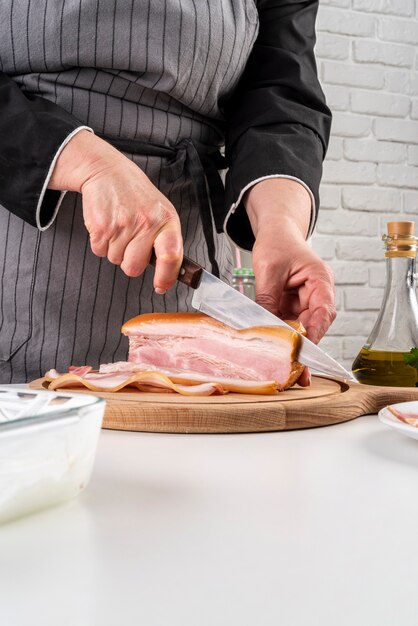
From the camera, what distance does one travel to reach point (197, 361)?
1.06 m

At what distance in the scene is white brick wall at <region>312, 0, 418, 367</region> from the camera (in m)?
2.84

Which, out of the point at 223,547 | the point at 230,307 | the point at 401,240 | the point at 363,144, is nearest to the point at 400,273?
the point at 401,240

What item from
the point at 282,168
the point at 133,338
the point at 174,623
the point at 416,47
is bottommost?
the point at 174,623

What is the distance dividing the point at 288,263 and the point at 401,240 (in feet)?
0.57

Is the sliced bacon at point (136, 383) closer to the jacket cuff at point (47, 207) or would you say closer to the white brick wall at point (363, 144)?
the jacket cuff at point (47, 207)

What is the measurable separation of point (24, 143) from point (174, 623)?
0.80 metres

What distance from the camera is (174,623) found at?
334 millimetres

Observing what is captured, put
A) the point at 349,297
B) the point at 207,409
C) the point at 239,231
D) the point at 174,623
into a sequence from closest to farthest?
the point at 174,623, the point at 207,409, the point at 239,231, the point at 349,297

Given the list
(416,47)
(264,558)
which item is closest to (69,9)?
(264,558)

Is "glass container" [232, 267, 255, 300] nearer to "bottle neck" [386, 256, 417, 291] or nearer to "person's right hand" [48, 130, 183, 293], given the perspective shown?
"bottle neck" [386, 256, 417, 291]

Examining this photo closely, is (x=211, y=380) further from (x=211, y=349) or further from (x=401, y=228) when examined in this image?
(x=401, y=228)

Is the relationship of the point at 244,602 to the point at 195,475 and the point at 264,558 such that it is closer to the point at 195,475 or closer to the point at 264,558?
the point at 264,558

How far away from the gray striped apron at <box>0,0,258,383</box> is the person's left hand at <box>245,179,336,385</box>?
0.37 ft

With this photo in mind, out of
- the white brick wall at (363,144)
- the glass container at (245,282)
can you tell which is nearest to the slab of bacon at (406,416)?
the glass container at (245,282)
